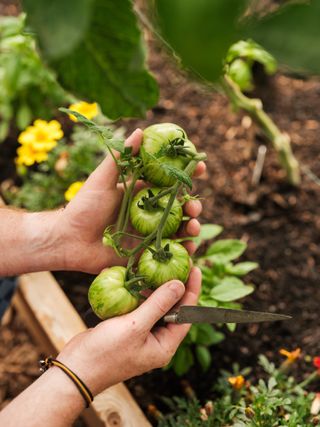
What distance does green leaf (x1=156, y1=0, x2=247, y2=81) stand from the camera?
0.93 ft

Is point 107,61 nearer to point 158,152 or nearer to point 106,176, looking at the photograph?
point 158,152

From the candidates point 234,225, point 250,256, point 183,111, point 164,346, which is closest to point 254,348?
point 250,256

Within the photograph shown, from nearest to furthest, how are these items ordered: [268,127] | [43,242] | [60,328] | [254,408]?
[254,408]
[43,242]
[60,328]
[268,127]

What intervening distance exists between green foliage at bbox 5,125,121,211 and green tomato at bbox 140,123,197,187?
76 cm

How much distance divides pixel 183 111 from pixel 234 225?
596 millimetres

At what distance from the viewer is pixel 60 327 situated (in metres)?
1.74

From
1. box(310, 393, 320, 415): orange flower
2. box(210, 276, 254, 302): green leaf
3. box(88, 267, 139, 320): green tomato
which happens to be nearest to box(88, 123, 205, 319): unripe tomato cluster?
box(88, 267, 139, 320): green tomato

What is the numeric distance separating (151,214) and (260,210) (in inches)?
38.5

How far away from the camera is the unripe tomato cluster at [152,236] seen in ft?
3.85

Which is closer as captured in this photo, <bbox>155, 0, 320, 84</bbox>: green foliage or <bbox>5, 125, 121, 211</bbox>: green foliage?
<bbox>155, 0, 320, 84</bbox>: green foliage

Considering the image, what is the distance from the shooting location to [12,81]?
1984mm

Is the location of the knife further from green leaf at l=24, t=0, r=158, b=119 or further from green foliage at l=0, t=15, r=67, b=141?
green foliage at l=0, t=15, r=67, b=141

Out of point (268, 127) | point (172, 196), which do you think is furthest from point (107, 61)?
point (268, 127)

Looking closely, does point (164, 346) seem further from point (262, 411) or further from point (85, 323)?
point (85, 323)
